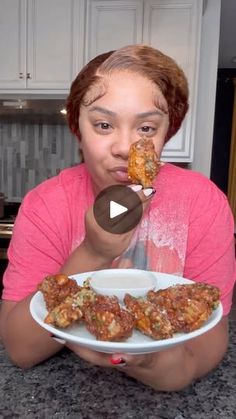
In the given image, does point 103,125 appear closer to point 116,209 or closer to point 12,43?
point 116,209

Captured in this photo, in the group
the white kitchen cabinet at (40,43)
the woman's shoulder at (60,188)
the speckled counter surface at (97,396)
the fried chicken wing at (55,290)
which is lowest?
the speckled counter surface at (97,396)

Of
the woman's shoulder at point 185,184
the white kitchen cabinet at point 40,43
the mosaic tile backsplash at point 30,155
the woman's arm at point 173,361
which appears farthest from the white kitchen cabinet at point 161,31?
the woman's arm at point 173,361

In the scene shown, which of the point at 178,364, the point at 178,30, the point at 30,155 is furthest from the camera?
the point at 30,155

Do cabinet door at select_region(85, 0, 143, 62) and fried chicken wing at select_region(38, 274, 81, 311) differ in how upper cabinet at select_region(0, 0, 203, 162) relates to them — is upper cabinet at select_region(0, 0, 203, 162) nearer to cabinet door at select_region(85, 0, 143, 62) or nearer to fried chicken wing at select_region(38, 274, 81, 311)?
cabinet door at select_region(85, 0, 143, 62)

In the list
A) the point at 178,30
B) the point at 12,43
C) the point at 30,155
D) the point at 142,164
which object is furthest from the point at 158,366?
the point at 30,155

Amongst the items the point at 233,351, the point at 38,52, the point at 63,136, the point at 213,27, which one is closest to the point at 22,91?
the point at 38,52

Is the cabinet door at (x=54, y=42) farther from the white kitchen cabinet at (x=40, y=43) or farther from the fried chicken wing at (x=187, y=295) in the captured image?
the fried chicken wing at (x=187, y=295)
